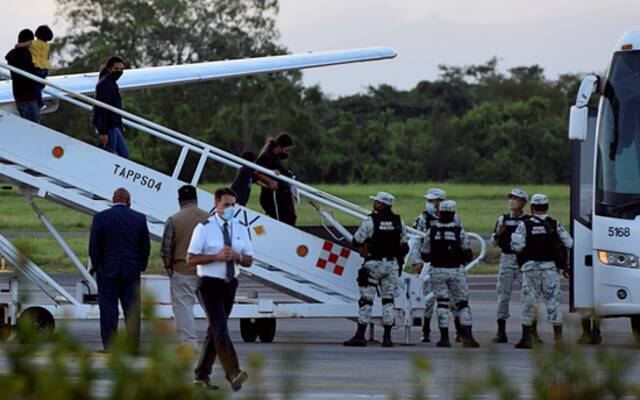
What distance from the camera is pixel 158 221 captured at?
15.9 meters

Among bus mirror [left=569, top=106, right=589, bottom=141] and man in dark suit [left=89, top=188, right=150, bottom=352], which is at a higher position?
bus mirror [left=569, top=106, right=589, bottom=141]

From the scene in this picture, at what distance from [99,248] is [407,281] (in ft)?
13.9

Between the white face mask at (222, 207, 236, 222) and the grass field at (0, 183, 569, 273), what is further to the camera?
the grass field at (0, 183, 569, 273)

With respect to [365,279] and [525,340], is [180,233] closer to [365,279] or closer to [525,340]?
[365,279]

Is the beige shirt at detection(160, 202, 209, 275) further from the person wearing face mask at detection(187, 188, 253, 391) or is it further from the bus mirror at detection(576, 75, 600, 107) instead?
the bus mirror at detection(576, 75, 600, 107)

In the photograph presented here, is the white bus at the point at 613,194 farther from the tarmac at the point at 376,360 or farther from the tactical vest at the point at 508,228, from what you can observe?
the tactical vest at the point at 508,228

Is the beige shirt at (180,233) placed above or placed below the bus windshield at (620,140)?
below

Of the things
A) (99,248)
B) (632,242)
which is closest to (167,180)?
(99,248)

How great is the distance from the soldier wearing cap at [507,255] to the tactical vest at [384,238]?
1652 mm

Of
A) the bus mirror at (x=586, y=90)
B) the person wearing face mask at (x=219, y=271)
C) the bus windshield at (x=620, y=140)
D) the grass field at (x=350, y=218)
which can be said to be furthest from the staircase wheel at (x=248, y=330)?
the grass field at (x=350, y=218)

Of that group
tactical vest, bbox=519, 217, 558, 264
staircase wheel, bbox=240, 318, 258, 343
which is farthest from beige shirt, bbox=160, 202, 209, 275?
tactical vest, bbox=519, 217, 558, 264

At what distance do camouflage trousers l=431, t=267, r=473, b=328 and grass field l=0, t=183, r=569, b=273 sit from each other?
15.7 m

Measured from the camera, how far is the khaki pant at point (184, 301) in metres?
13.5

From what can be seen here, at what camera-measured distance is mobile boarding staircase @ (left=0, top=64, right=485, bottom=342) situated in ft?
51.0
